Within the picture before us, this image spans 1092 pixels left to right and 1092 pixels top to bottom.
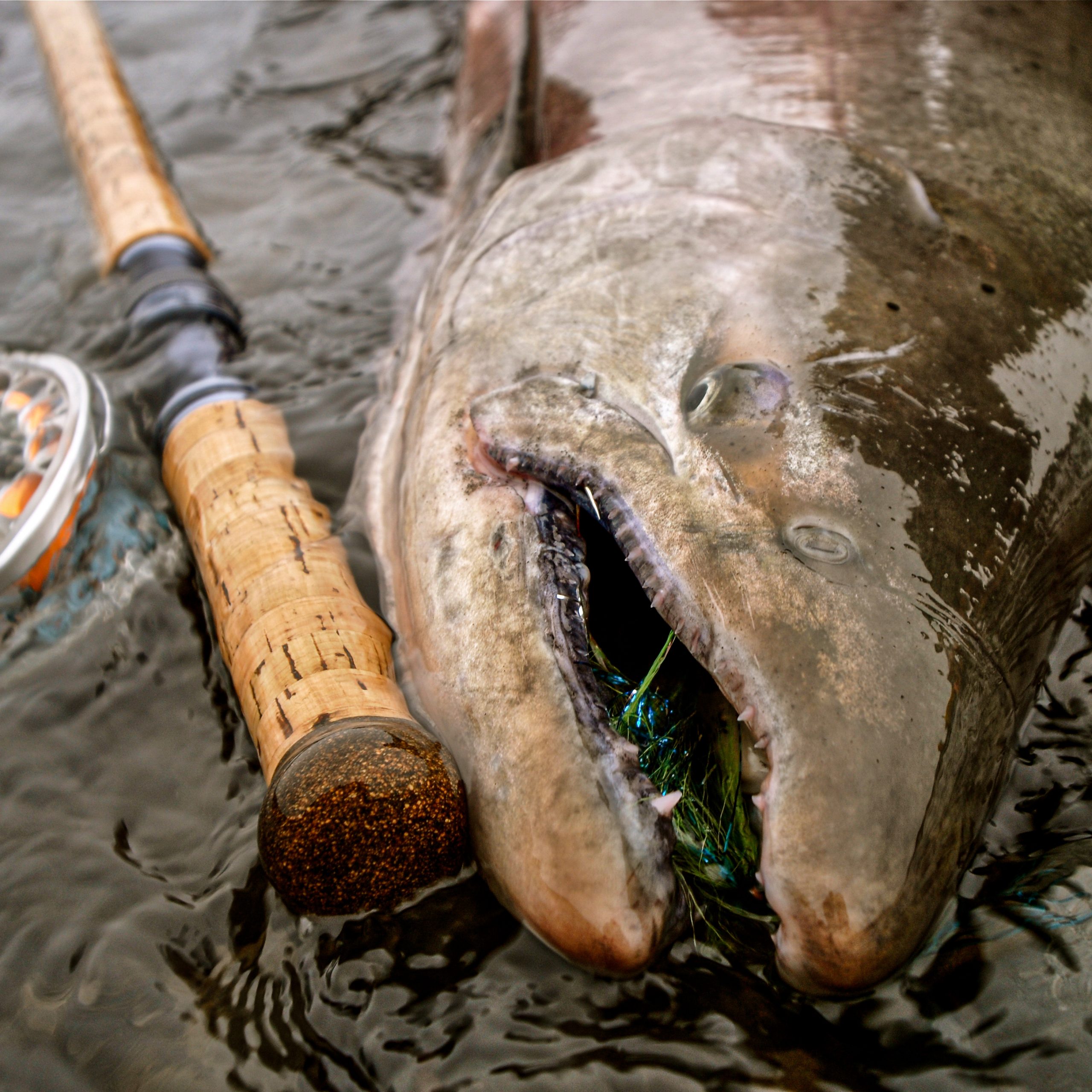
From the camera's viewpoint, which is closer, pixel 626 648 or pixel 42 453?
pixel 626 648

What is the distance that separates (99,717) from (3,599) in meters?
0.42

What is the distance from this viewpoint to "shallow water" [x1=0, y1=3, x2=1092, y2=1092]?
6.02ft

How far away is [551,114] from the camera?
12.3 ft

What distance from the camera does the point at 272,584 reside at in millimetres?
2402

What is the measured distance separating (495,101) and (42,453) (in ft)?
8.34

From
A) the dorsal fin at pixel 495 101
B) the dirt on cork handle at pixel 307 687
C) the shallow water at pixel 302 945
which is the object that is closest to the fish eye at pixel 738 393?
the dirt on cork handle at pixel 307 687

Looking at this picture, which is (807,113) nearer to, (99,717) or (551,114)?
(551,114)

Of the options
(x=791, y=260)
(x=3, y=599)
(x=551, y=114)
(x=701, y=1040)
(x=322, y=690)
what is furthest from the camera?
(x=551, y=114)

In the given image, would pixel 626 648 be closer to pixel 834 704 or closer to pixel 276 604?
pixel 834 704

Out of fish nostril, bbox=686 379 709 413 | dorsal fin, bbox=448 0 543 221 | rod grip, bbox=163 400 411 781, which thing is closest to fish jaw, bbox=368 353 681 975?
rod grip, bbox=163 400 411 781

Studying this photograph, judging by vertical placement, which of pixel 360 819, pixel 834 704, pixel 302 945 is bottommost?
pixel 302 945

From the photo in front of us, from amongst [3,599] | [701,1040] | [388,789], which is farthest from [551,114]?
[701,1040]

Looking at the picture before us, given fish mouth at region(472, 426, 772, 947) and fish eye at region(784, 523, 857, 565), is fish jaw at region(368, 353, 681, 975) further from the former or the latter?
fish eye at region(784, 523, 857, 565)

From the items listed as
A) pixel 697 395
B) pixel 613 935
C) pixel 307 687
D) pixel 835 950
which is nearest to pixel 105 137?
pixel 307 687
